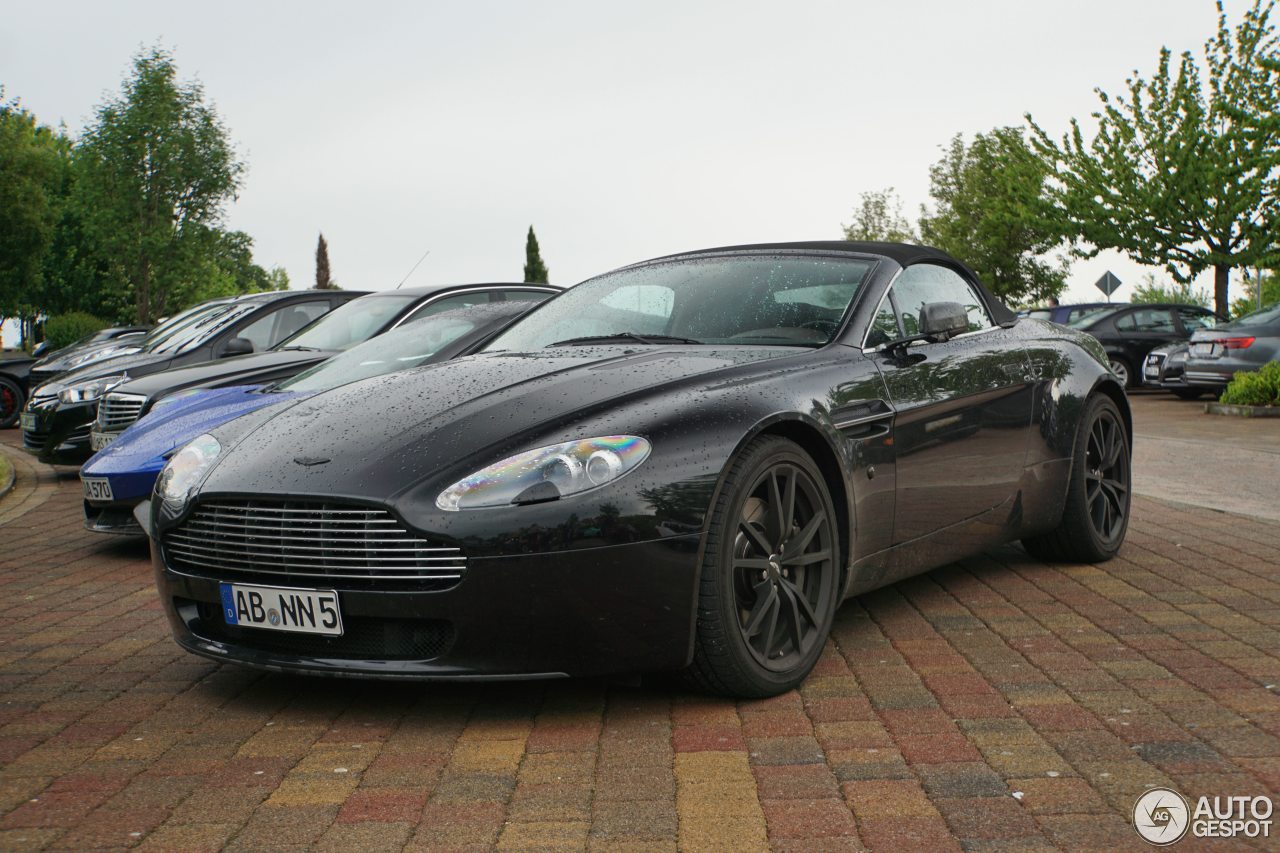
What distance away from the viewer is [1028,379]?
5.60 meters

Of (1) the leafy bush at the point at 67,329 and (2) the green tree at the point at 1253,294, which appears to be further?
(1) the leafy bush at the point at 67,329

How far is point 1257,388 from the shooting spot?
663 inches

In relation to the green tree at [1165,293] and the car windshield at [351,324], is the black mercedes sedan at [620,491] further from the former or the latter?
the green tree at [1165,293]

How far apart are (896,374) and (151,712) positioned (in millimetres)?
2685

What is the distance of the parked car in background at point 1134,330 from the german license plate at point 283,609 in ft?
70.0

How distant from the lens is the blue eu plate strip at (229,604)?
3.92 metres

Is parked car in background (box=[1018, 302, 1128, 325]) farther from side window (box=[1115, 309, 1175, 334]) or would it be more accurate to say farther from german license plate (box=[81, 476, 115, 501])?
german license plate (box=[81, 476, 115, 501])

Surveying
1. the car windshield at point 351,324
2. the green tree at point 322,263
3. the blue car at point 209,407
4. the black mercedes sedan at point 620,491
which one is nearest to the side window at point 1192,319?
the car windshield at point 351,324

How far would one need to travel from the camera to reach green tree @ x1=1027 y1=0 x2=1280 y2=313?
106 feet

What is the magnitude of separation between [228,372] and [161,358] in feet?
10.3

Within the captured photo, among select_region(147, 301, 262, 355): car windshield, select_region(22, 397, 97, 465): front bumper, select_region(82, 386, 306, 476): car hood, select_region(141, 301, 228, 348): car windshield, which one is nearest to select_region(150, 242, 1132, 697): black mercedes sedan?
select_region(82, 386, 306, 476): car hood

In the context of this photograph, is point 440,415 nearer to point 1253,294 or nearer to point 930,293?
point 930,293

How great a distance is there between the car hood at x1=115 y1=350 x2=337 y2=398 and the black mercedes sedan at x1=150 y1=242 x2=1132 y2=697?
371cm

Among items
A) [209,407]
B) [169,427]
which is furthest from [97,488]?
[209,407]
